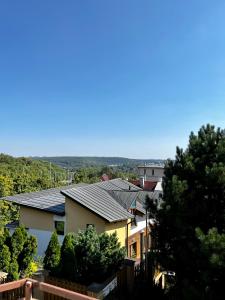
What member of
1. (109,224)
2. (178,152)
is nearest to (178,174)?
(178,152)

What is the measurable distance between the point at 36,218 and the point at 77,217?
11.3 feet

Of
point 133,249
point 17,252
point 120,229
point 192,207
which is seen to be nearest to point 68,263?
point 17,252

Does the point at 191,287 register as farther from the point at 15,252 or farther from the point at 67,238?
the point at 15,252

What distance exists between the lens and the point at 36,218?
76.6ft

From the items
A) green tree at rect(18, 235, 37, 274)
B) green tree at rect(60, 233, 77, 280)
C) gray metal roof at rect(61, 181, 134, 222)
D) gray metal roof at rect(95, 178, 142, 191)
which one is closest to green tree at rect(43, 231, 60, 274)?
green tree at rect(60, 233, 77, 280)

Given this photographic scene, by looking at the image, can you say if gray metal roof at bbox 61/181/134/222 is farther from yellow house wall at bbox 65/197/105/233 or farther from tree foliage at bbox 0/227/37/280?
tree foliage at bbox 0/227/37/280

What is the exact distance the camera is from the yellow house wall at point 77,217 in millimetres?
21094

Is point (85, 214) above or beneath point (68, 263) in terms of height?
above

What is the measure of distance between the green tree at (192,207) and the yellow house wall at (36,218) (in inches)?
544

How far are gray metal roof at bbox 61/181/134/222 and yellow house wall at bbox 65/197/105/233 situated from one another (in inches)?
19.7

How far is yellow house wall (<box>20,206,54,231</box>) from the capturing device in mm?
22812

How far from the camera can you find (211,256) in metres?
8.04

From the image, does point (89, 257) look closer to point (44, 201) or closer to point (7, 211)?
point (44, 201)

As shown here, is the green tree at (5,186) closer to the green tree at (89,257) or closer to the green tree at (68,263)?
the green tree at (89,257)
